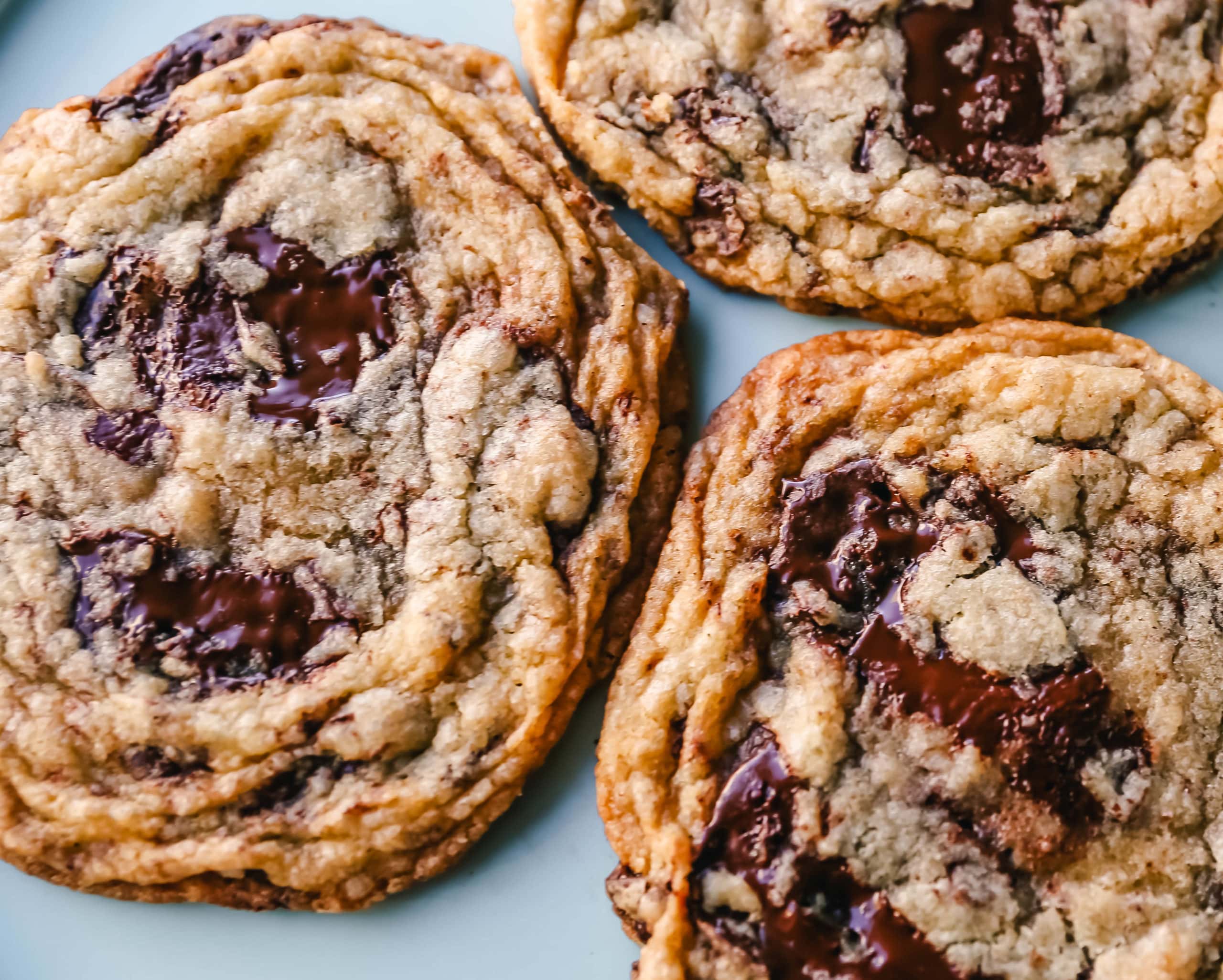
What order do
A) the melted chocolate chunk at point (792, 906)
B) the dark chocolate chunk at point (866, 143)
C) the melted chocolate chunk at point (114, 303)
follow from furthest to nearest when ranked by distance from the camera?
the dark chocolate chunk at point (866, 143)
the melted chocolate chunk at point (114, 303)
the melted chocolate chunk at point (792, 906)

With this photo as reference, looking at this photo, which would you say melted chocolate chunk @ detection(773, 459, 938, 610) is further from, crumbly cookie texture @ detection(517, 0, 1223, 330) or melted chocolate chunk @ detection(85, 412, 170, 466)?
melted chocolate chunk @ detection(85, 412, 170, 466)

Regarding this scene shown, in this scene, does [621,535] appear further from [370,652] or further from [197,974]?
[197,974]

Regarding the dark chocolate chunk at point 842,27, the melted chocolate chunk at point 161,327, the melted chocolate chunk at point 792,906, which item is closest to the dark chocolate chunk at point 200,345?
the melted chocolate chunk at point 161,327

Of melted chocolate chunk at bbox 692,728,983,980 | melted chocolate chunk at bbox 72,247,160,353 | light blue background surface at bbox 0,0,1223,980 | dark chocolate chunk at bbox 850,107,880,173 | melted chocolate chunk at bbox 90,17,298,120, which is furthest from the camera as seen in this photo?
melted chocolate chunk at bbox 90,17,298,120

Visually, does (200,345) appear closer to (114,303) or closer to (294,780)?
(114,303)

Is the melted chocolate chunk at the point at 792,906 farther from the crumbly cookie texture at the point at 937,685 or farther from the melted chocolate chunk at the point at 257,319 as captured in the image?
the melted chocolate chunk at the point at 257,319

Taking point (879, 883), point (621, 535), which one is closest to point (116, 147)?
point (621, 535)

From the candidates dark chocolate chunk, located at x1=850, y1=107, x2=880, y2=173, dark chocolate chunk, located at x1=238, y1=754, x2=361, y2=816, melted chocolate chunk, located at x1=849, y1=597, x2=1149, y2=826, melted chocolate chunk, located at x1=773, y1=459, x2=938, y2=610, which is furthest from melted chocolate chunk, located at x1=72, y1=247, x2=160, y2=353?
melted chocolate chunk, located at x1=849, y1=597, x2=1149, y2=826
